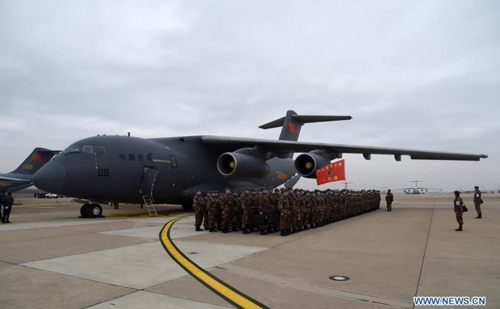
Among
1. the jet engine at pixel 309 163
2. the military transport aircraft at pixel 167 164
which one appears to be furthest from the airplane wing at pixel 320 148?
the jet engine at pixel 309 163

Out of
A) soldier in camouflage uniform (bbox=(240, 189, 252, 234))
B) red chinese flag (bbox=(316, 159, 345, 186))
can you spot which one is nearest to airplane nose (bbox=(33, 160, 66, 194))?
soldier in camouflage uniform (bbox=(240, 189, 252, 234))

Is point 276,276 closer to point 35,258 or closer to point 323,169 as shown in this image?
point 35,258

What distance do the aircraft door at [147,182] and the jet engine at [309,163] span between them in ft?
21.0

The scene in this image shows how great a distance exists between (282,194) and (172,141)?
9488 mm

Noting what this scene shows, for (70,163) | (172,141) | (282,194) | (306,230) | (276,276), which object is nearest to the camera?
(276,276)

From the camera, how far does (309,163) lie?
53.7ft

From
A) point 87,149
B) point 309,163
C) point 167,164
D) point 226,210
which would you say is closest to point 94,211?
point 87,149

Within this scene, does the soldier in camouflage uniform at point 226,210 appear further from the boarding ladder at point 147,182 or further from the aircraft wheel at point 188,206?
the aircraft wheel at point 188,206

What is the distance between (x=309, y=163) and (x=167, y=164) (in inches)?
254

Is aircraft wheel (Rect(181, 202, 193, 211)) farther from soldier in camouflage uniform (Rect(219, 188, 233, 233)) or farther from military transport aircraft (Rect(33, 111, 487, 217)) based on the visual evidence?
soldier in camouflage uniform (Rect(219, 188, 233, 233))

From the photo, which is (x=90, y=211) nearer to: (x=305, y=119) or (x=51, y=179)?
(x=51, y=179)

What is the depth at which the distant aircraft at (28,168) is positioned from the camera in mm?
29219

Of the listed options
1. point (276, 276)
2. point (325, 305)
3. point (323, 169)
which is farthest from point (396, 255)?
point (323, 169)

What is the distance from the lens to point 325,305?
413 cm
